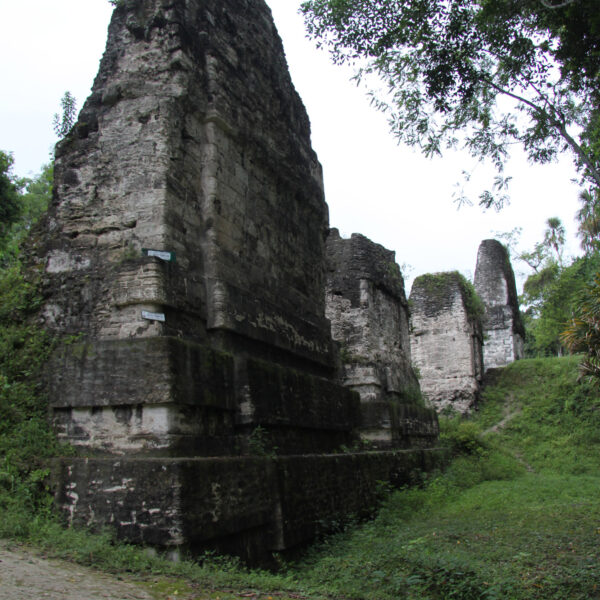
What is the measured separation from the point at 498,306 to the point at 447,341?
6517 mm

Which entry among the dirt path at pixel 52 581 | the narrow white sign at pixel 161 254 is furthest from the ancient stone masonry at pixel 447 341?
the dirt path at pixel 52 581

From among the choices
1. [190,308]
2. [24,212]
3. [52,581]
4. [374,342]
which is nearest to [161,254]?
[190,308]

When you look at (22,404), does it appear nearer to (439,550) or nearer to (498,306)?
(439,550)

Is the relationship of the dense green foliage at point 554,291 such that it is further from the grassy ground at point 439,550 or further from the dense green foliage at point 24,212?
the dense green foliage at point 24,212

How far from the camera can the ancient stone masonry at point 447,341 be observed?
56.5 ft

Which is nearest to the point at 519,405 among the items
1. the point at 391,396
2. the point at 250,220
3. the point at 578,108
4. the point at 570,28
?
the point at 391,396

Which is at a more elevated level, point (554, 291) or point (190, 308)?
point (554, 291)

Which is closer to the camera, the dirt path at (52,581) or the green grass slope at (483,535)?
the dirt path at (52,581)

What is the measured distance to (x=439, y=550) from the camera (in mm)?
4672

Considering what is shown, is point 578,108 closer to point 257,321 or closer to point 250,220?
point 250,220

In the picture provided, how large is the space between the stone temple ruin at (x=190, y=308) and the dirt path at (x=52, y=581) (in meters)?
0.51

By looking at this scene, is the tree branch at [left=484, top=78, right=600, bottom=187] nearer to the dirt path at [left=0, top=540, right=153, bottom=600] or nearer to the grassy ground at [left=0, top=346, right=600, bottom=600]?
the grassy ground at [left=0, top=346, right=600, bottom=600]

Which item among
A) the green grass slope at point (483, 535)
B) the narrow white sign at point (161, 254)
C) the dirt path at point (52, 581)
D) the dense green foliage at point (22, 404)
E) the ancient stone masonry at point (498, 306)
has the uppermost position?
the ancient stone masonry at point (498, 306)

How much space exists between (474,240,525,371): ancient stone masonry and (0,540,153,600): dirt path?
810 inches
